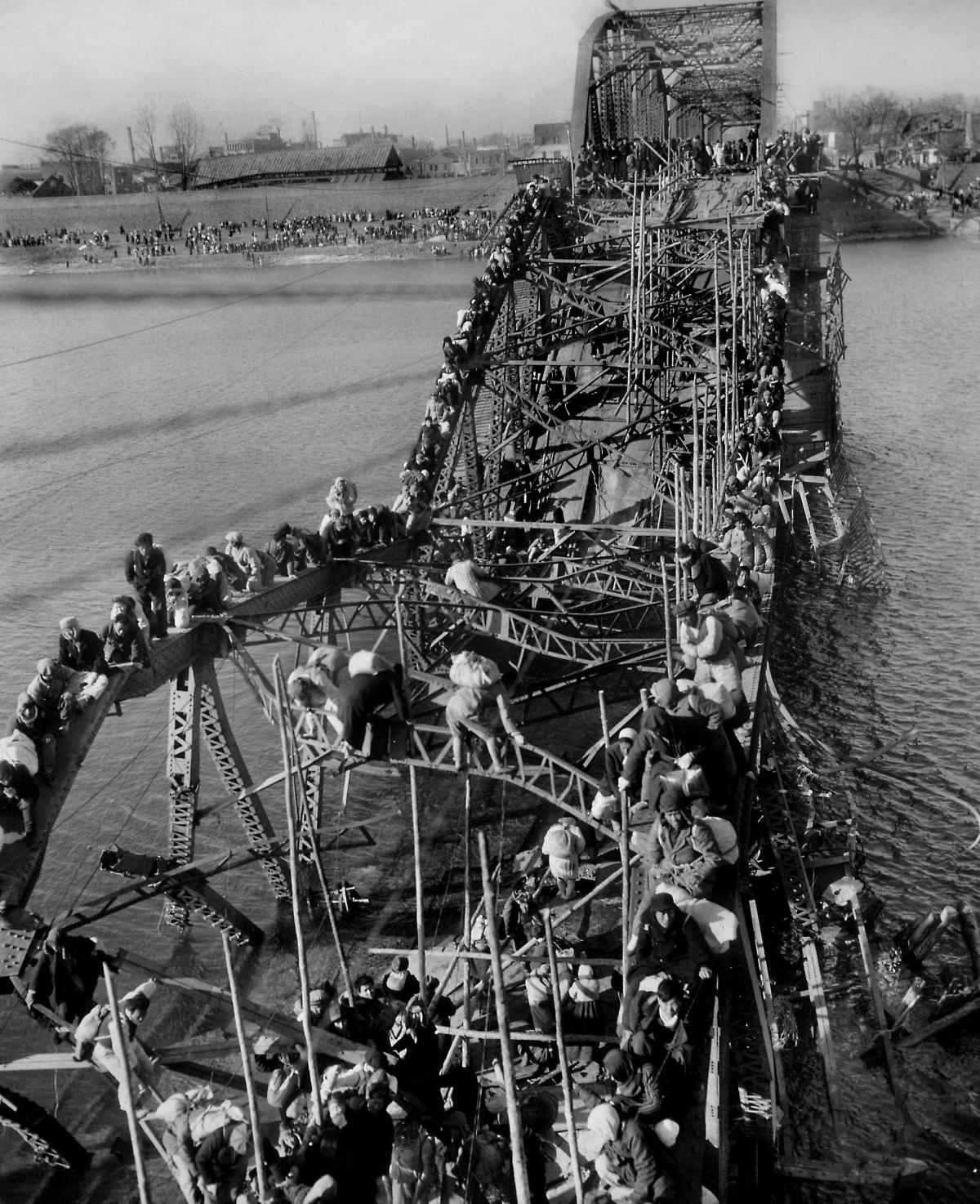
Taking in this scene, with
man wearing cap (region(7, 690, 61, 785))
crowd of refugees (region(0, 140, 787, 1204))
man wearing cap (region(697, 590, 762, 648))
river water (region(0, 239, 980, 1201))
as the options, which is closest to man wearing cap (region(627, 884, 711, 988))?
crowd of refugees (region(0, 140, 787, 1204))

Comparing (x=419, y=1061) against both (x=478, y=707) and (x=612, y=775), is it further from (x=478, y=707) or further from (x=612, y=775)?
(x=478, y=707)

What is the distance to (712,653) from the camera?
39.5 ft

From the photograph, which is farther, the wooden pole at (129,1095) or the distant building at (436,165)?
the distant building at (436,165)

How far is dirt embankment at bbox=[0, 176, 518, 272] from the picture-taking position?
95.4 m

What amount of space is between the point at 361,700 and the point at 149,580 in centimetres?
478

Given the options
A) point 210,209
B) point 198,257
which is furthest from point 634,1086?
point 210,209

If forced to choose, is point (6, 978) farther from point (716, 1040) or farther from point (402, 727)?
point (716, 1040)

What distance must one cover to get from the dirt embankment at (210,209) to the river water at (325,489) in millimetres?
12592

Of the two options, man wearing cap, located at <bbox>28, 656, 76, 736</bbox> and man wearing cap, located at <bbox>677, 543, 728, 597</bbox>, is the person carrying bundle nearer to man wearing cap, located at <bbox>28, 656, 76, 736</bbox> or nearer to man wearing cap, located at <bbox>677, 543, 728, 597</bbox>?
man wearing cap, located at <bbox>677, 543, 728, 597</bbox>

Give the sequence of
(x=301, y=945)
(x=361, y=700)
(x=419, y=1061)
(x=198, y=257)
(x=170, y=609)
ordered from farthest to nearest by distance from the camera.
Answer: (x=198, y=257) → (x=170, y=609) → (x=361, y=700) → (x=419, y=1061) → (x=301, y=945)

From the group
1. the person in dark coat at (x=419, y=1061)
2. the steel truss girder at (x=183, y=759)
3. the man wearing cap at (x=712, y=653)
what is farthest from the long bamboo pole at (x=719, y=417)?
the person in dark coat at (x=419, y=1061)

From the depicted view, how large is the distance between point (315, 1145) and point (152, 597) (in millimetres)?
8508

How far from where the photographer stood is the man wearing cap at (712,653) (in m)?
12.0

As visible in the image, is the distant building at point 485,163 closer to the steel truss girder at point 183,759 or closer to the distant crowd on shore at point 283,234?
the distant crowd on shore at point 283,234
